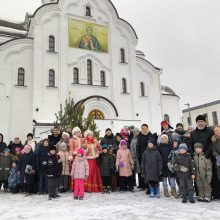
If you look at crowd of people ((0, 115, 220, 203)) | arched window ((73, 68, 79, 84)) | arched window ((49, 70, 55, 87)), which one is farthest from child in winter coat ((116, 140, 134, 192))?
arched window ((73, 68, 79, 84))

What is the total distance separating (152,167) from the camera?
7707 mm

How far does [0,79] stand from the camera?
1952 cm

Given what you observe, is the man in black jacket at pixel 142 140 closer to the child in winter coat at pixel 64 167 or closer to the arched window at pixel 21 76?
the child in winter coat at pixel 64 167

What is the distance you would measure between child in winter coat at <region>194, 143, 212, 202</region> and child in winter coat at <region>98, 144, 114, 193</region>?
8.96 ft

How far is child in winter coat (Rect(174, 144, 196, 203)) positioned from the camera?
6.87 metres

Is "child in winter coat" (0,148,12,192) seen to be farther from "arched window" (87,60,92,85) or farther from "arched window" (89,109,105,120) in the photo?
"arched window" (87,60,92,85)

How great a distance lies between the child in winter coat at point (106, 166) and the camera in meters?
8.69

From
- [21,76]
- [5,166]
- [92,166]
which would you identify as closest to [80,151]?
[92,166]

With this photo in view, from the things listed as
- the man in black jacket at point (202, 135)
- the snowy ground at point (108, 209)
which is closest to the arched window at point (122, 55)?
the man in black jacket at point (202, 135)

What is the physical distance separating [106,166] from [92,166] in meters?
0.47

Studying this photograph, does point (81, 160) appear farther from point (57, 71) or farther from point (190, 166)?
point (57, 71)

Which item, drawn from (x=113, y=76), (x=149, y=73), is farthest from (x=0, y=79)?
(x=149, y=73)

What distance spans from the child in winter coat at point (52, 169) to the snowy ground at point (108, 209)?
32cm

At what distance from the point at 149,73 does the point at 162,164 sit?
59.9 feet
